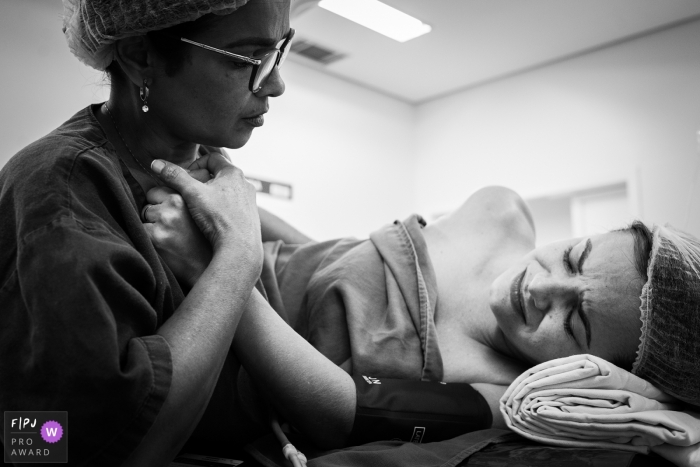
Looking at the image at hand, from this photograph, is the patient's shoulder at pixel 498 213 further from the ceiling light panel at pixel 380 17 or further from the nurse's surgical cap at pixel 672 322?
the ceiling light panel at pixel 380 17

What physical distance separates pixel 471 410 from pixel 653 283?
0.52m

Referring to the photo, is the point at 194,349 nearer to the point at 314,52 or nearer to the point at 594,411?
the point at 594,411

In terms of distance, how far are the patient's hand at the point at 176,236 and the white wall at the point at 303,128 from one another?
9.62 feet

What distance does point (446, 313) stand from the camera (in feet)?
6.00

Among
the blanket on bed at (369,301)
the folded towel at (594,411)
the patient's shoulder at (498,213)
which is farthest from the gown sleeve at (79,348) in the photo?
the patient's shoulder at (498,213)

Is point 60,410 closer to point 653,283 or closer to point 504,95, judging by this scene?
point 653,283

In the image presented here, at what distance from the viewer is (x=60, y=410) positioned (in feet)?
2.51

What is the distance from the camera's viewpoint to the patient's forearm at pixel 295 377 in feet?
4.05

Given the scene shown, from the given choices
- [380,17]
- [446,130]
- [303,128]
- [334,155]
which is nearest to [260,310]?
[380,17]

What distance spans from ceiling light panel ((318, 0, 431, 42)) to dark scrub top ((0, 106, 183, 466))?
144 inches

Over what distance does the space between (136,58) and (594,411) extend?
1.18 m

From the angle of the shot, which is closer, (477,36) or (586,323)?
(586,323)

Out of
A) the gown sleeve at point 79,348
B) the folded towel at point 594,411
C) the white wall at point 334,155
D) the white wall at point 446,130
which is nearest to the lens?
the gown sleeve at point 79,348

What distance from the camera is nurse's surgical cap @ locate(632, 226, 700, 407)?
1.34m
